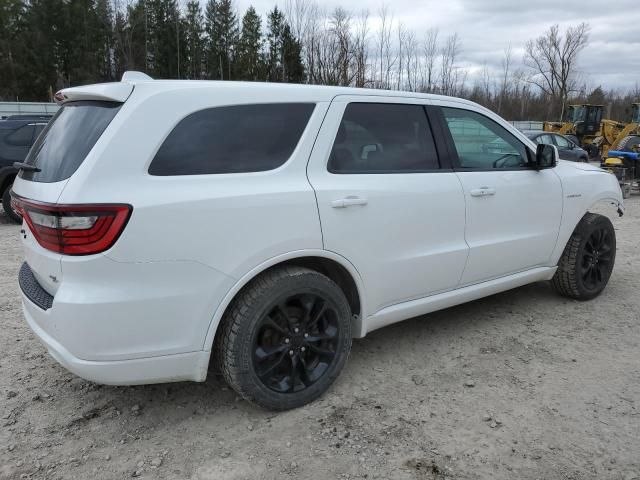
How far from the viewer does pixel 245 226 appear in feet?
8.68

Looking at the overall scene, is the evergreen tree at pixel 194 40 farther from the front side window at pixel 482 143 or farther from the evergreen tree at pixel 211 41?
the front side window at pixel 482 143

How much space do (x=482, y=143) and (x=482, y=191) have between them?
1.55ft

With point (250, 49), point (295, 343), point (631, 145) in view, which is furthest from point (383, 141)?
point (250, 49)

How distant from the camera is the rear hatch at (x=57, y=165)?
→ 2447 millimetres

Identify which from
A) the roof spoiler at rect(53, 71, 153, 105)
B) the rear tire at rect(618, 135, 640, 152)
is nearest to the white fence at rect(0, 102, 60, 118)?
the rear tire at rect(618, 135, 640, 152)

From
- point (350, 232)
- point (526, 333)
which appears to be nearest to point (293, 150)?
point (350, 232)

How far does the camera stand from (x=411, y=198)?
334cm

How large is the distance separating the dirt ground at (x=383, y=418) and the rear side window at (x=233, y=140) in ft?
4.65

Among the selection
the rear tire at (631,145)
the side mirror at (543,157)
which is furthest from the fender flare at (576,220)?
the rear tire at (631,145)

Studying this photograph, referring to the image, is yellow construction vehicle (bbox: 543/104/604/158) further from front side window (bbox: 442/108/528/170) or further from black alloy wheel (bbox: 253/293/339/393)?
black alloy wheel (bbox: 253/293/339/393)

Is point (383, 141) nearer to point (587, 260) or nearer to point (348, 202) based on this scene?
point (348, 202)

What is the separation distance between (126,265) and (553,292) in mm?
4218


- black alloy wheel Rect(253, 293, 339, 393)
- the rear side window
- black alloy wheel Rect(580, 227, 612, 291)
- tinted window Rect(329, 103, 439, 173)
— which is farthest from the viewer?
black alloy wheel Rect(580, 227, 612, 291)

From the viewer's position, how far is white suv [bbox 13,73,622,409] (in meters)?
2.40
